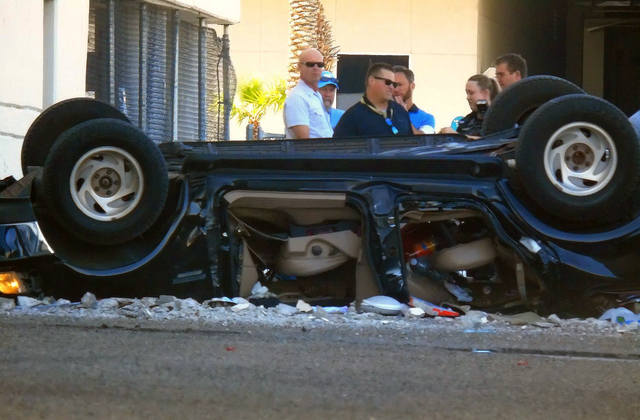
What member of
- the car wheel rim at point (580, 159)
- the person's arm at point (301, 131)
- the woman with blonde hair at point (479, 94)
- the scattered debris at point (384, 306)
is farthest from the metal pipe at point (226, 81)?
the car wheel rim at point (580, 159)

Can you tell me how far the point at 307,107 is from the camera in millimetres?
8758

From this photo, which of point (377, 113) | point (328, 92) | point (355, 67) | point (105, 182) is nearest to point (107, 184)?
point (105, 182)

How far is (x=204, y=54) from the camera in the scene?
17.2 metres

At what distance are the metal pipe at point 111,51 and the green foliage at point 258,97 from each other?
1041 cm

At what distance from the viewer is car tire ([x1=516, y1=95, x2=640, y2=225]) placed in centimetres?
583

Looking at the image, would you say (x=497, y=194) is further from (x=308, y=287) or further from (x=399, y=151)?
(x=308, y=287)

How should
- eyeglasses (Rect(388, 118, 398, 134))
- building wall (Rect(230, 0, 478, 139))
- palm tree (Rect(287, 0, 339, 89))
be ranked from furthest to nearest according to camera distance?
building wall (Rect(230, 0, 478, 139)), palm tree (Rect(287, 0, 339, 89)), eyeglasses (Rect(388, 118, 398, 134))

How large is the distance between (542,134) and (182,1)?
35.2 feet

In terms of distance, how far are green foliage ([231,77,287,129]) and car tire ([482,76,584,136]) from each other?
18751 millimetres

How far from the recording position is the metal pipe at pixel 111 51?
47.5ft

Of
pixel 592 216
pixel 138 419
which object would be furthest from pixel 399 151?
pixel 138 419

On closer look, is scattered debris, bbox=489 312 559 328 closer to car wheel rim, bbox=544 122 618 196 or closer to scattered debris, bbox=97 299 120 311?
car wheel rim, bbox=544 122 618 196

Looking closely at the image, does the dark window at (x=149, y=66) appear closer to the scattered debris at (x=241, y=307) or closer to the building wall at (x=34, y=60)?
the building wall at (x=34, y=60)

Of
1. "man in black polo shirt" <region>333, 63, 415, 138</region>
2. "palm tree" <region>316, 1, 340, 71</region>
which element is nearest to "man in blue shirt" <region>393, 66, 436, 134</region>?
"man in black polo shirt" <region>333, 63, 415, 138</region>
